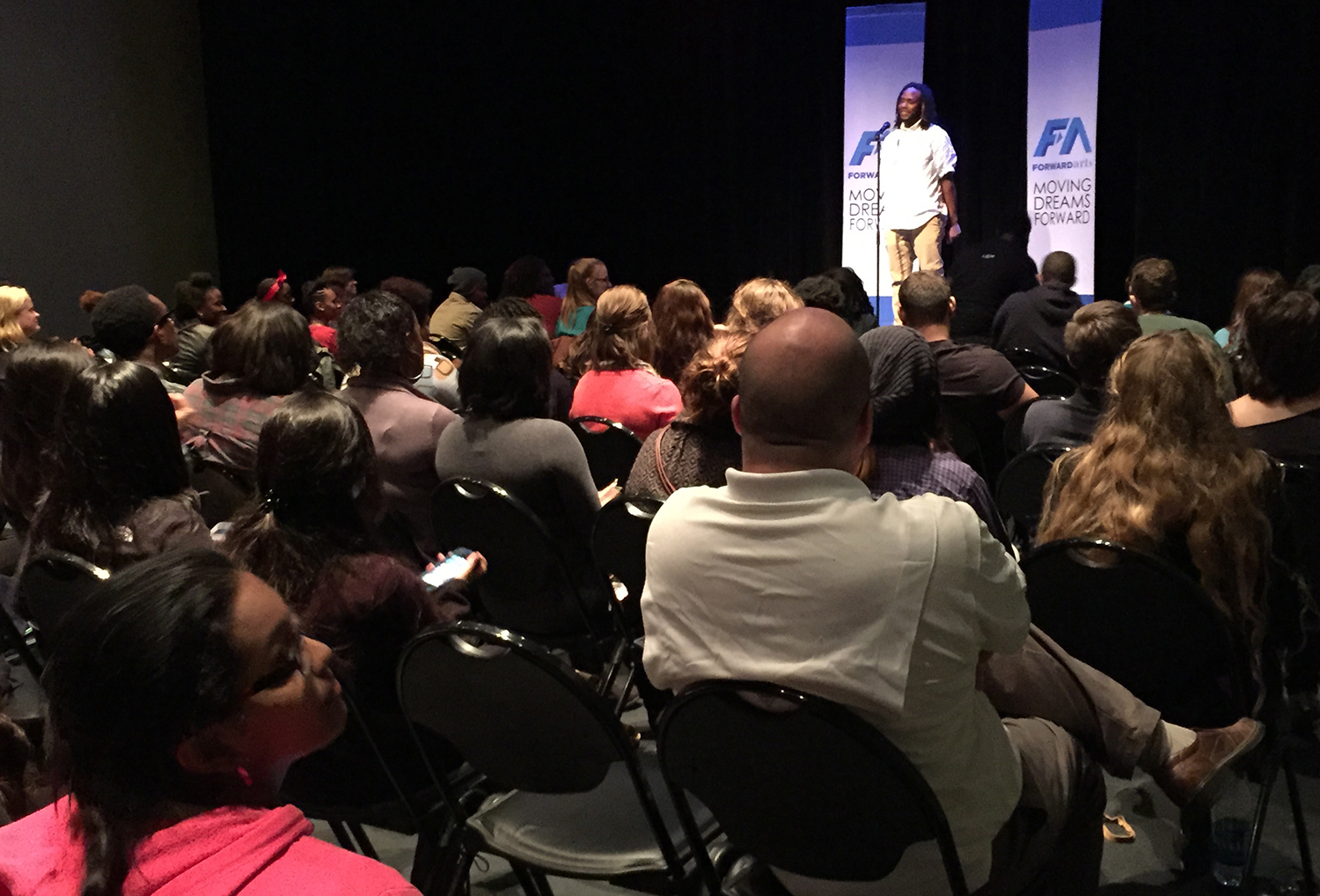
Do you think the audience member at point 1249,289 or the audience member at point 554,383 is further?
the audience member at point 1249,289

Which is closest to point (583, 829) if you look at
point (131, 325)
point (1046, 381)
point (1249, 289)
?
point (131, 325)

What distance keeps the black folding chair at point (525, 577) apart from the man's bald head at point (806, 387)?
3.85 feet

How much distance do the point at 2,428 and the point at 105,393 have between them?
76 centimetres

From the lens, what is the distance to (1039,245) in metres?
9.30

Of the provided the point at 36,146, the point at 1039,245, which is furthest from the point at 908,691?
the point at 36,146

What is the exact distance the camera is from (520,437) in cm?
302

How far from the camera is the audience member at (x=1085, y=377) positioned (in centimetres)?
332

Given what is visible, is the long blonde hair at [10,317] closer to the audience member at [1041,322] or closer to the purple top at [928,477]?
the purple top at [928,477]

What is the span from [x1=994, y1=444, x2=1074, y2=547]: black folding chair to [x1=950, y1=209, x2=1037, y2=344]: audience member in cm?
410

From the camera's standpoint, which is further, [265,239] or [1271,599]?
[265,239]

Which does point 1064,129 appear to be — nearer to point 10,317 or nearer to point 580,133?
point 580,133

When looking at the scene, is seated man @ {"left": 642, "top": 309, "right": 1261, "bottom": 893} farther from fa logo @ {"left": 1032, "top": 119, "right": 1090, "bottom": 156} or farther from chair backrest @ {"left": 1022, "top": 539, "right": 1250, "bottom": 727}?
fa logo @ {"left": 1032, "top": 119, "right": 1090, "bottom": 156}

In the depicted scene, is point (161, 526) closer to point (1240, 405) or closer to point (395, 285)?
point (1240, 405)

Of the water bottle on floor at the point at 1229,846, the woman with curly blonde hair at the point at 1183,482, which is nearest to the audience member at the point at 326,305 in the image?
the woman with curly blonde hair at the point at 1183,482
